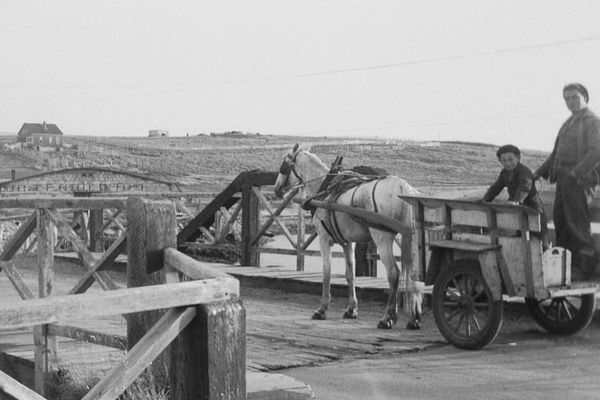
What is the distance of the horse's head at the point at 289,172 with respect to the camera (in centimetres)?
1260

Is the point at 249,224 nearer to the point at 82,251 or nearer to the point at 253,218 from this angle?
the point at 253,218

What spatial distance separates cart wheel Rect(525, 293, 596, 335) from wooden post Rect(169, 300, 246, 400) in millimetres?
5895

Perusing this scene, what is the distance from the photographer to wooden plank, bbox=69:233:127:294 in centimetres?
709

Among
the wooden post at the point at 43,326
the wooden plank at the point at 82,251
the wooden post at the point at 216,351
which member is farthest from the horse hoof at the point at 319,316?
the wooden post at the point at 216,351

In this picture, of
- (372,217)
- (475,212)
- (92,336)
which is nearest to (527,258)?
(475,212)

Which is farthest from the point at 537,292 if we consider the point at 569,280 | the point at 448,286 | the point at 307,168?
the point at 307,168

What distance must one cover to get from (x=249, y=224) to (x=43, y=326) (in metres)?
9.03

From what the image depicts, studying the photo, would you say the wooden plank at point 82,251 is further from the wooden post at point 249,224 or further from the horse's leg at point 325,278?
the wooden post at point 249,224

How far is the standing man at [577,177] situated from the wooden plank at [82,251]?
14.0ft

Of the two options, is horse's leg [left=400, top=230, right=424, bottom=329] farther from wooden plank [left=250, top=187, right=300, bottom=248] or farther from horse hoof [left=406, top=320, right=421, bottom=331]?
wooden plank [left=250, top=187, right=300, bottom=248]

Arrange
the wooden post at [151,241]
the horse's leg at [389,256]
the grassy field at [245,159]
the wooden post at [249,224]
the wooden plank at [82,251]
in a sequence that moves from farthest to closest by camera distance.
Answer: the grassy field at [245,159]
the wooden post at [249,224]
the horse's leg at [389,256]
the wooden plank at [82,251]
the wooden post at [151,241]

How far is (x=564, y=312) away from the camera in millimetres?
9805

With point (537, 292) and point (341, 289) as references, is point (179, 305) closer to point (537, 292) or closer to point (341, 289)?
point (537, 292)

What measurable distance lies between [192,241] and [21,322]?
17.1 metres
